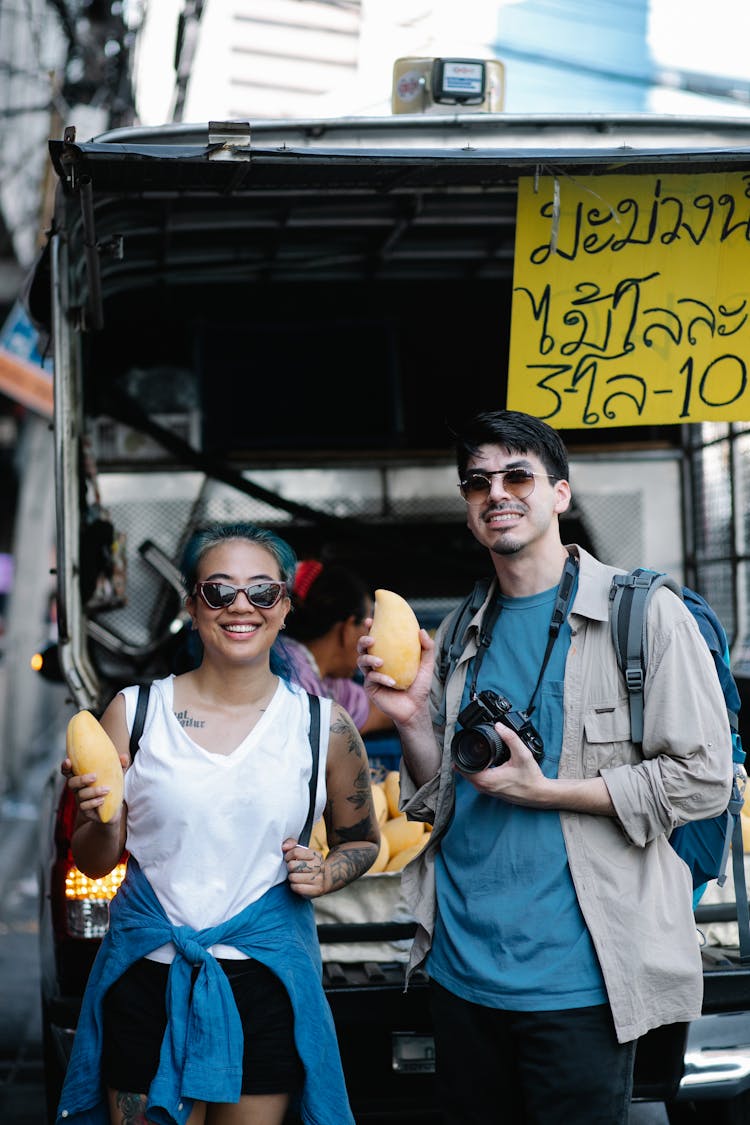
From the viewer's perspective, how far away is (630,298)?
12.1 ft

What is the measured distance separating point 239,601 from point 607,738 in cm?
87

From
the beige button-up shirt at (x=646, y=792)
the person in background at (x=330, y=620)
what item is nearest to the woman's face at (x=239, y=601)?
the beige button-up shirt at (x=646, y=792)

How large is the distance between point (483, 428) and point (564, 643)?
528 mm

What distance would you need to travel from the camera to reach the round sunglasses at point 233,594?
9.00 ft

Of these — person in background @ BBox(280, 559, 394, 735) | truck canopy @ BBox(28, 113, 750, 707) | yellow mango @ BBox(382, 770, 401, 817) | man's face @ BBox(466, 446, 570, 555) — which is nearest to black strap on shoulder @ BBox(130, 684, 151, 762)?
man's face @ BBox(466, 446, 570, 555)

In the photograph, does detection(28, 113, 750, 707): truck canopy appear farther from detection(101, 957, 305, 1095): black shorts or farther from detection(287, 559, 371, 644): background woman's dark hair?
detection(101, 957, 305, 1095): black shorts

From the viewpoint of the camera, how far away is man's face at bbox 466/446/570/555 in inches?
107

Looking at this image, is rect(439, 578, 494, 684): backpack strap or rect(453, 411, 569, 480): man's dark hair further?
rect(439, 578, 494, 684): backpack strap

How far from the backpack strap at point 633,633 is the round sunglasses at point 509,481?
301 mm

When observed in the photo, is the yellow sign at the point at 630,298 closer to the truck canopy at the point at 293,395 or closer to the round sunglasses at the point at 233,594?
the round sunglasses at the point at 233,594

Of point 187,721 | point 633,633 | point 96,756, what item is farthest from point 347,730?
point 633,633

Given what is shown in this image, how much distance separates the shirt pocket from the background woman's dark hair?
244cm

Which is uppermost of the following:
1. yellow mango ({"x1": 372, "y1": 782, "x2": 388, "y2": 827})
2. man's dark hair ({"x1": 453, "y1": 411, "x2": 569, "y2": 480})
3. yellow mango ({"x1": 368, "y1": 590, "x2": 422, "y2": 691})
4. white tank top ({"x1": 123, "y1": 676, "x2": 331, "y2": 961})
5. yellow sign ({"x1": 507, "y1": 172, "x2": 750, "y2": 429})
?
yellow sign ({"x1": 507, "y1": 172, "x2": 750, "y2": 429})

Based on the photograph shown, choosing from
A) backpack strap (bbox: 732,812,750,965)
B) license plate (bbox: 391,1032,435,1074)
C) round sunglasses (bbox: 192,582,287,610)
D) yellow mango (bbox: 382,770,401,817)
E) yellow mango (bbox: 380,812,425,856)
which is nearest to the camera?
round sunglasses (bbox: 192,582,287,610)
